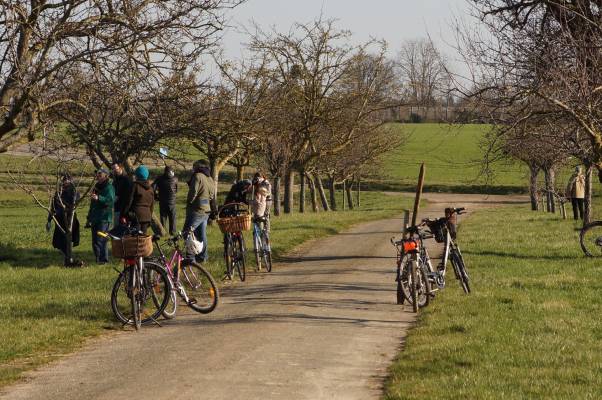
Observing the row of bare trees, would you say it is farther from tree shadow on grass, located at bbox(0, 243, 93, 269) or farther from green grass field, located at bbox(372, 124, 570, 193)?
green grass field, located at bbox(372, 124, 570, 193)

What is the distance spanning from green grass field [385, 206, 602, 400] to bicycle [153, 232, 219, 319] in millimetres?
2640

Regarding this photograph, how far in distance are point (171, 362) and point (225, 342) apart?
3.47 ft

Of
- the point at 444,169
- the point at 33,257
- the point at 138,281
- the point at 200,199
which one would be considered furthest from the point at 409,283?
the point at 444,169

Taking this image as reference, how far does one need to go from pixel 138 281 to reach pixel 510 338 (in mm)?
4262

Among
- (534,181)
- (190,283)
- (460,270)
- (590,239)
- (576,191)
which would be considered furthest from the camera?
(534,181)

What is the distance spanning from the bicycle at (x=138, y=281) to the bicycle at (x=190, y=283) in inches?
9.4

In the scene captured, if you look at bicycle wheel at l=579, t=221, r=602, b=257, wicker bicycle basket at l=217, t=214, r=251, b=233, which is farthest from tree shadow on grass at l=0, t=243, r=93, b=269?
bicycle wheel at l=579, t=221, r=602, b=257

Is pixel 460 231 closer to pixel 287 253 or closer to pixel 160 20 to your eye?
pixel 287 253

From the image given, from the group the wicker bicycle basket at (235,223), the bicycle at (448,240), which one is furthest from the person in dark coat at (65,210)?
the bicycle at (448,240)

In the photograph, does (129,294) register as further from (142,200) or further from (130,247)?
(142,200)

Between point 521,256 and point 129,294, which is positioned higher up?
point 129,294

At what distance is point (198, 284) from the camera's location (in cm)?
1225

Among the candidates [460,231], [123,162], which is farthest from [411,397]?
[460,231]

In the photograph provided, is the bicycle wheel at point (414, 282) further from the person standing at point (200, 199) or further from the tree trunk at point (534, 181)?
the tree trunk at point (534, 181)
